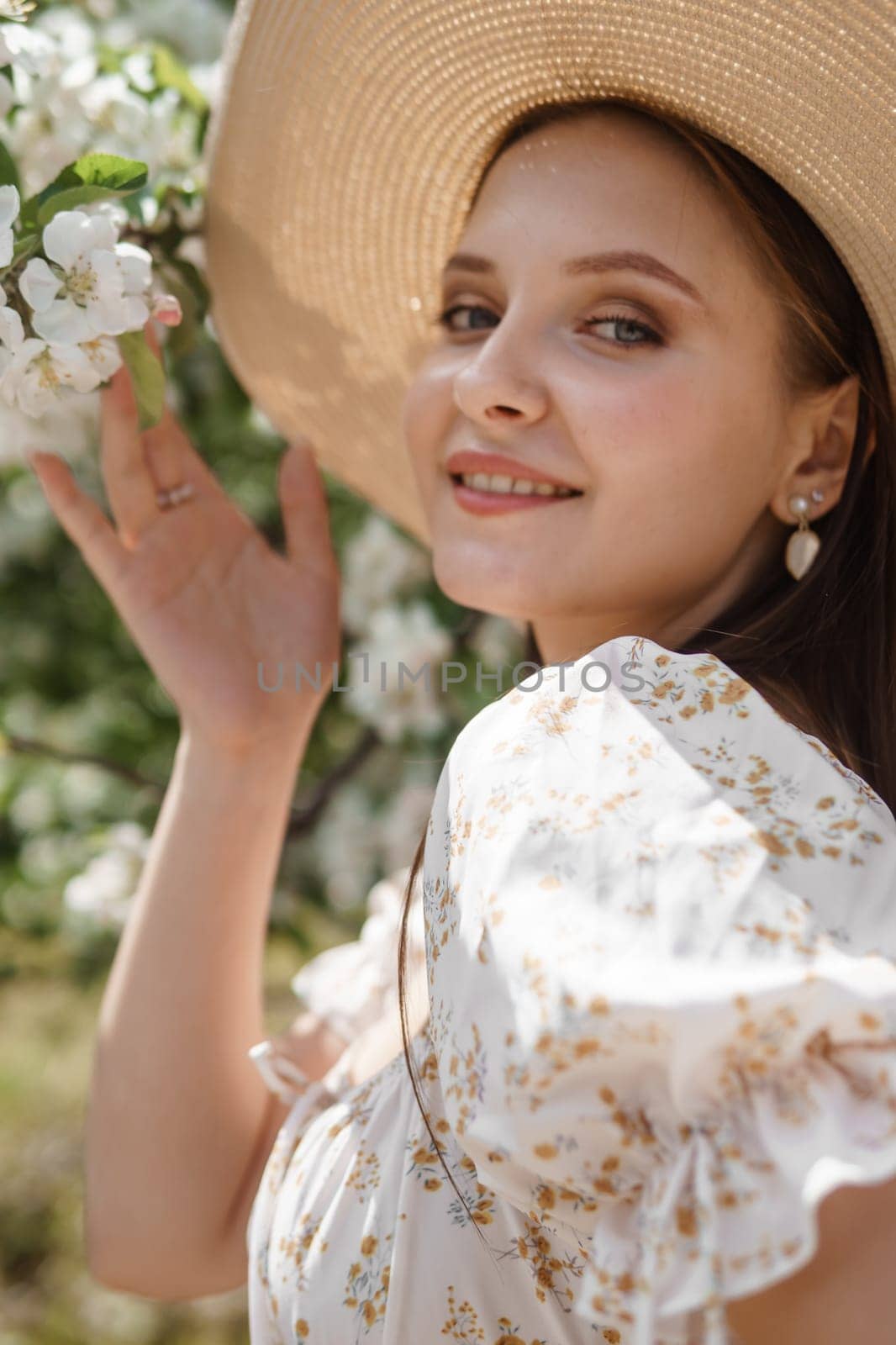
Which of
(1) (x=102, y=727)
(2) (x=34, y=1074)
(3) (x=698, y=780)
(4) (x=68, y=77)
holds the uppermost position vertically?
(4) (x=68, y=77)

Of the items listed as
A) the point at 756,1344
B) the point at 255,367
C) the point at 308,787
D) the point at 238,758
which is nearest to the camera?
the point at 756,1344

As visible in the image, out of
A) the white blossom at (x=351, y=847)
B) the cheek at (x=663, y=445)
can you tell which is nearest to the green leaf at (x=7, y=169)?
the cheek at (x=663, y=445)

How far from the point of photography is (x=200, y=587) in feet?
5.17

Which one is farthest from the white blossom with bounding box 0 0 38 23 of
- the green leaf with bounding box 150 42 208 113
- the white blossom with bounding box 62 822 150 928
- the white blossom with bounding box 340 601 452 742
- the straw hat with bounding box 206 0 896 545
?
the white blossom with bounding box 62 822 150 928

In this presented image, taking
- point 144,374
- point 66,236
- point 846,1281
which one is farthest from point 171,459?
point 846,1281

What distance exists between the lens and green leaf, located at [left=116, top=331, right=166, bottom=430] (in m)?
1.21

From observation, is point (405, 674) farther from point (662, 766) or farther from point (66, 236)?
point (662, 766)

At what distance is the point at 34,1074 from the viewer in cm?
314

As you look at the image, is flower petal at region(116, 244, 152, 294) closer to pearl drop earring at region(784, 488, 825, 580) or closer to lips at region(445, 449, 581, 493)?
lips at region(445, 449, 581, 493)

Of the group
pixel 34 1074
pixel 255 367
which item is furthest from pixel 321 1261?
pixel 34 1074

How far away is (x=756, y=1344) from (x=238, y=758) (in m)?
0.97

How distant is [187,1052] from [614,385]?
94 centimetres

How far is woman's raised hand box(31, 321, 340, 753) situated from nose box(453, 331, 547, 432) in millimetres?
509

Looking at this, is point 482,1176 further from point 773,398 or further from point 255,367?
point 255,367
